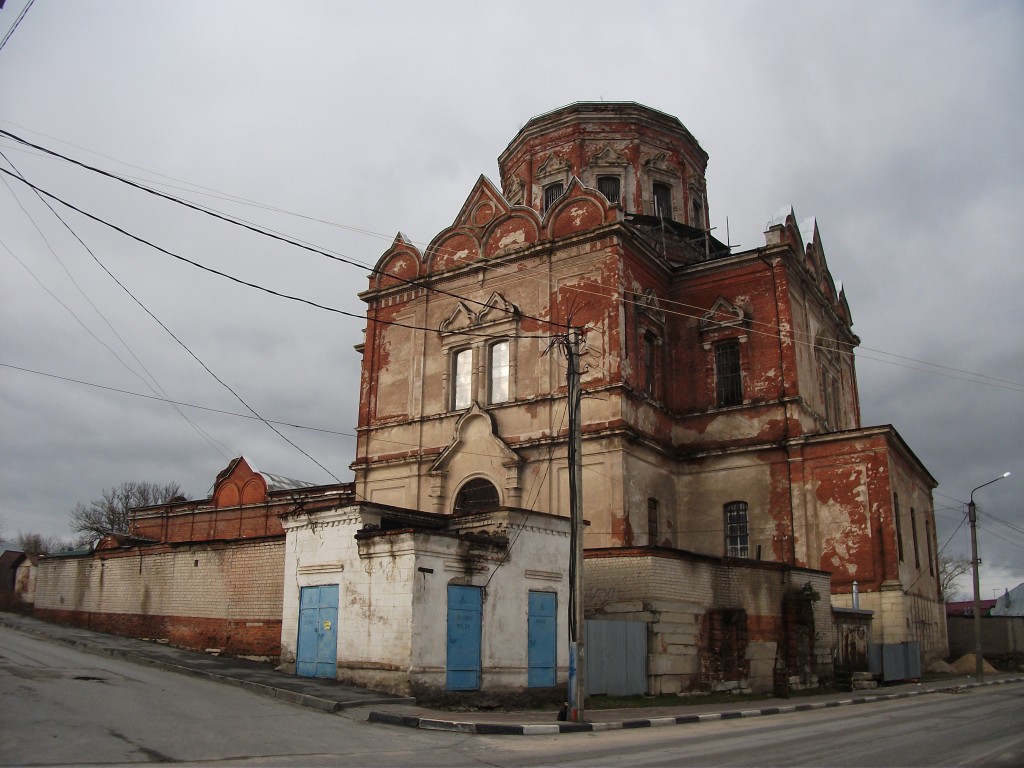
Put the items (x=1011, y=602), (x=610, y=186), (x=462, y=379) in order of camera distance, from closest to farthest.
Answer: (x=462, y=379) → (x=610, y=186) → (x=1011, y=602)

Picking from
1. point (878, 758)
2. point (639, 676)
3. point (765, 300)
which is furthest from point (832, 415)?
point (878, 758)

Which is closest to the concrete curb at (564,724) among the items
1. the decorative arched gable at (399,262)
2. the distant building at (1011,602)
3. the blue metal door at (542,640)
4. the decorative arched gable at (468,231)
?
the blue metal door at (542,640)

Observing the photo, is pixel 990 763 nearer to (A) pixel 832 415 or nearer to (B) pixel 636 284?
(B) pixel 636 284

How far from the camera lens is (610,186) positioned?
34.7 m

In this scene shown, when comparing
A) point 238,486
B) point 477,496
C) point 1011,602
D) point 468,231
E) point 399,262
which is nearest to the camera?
point 477,496

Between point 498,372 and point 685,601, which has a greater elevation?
point 498,372

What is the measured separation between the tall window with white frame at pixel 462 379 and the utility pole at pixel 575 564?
12.5m

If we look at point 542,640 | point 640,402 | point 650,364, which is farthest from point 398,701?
point 650,364

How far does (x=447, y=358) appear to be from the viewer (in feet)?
98.3

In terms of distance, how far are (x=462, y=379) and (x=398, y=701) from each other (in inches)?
610

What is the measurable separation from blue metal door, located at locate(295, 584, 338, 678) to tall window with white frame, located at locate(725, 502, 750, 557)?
14.5 m

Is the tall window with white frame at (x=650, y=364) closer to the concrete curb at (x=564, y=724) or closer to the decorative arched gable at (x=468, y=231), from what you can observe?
the decorative arched gable at (x=468, y=231)

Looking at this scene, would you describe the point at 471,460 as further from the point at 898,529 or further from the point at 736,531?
the point at 898,529

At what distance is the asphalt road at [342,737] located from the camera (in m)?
9.98
